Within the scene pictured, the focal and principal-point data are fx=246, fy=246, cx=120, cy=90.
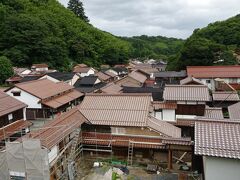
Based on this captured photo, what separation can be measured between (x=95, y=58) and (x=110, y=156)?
80.6m

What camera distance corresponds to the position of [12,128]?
852 inches

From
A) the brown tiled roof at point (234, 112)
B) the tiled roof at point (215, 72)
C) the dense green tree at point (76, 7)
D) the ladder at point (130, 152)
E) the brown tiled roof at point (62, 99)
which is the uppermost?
the dense green tree at point (76, 7)

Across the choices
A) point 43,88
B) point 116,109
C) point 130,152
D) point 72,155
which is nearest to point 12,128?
point 72,155

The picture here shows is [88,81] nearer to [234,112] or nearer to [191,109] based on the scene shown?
[191,109]

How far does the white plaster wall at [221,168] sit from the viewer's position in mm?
11812

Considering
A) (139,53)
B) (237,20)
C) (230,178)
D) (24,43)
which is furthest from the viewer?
(139,53)

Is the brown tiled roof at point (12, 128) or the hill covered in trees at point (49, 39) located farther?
the hill covered in trees at point (49, 39)

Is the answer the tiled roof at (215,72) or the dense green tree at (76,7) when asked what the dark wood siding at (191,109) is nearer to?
the tiled roof at (215,72)

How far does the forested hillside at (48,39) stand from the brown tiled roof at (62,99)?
39.1 meters

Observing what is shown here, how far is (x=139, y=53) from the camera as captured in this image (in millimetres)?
157000

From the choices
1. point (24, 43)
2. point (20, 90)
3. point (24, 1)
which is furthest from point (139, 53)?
point (20, 90)

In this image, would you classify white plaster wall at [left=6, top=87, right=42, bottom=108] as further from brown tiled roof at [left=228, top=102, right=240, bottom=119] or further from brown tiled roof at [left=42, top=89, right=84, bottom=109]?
brown tiled roof at [left=228, top=102, right=240, bottom=119]

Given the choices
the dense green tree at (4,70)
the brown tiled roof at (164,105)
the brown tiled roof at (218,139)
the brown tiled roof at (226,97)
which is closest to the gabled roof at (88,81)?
the dense green tree at (4,70)

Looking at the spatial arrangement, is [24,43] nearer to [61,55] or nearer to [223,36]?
[61,55]
